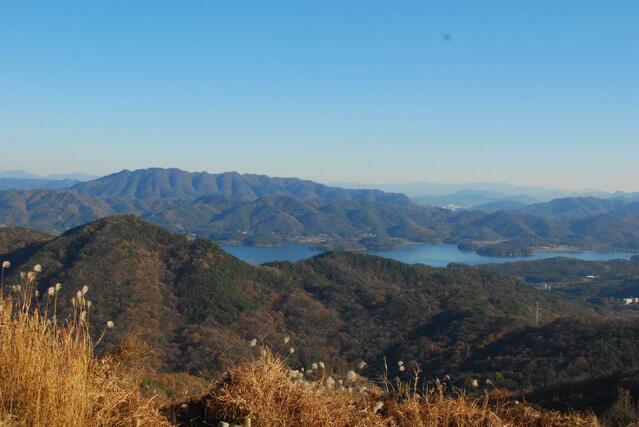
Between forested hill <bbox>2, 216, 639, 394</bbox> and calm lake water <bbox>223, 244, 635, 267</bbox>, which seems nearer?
forested hill <bbox>2, 216, 639, 394</bbox>

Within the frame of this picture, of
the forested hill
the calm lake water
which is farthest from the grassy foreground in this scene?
the calm lake water

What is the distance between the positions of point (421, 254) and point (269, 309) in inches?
4044

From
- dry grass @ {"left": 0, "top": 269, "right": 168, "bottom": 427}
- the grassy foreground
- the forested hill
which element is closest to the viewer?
dry grass @ {"left": 0, "top": 269, "right": 168, "bottom": 427}

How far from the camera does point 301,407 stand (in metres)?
3.67

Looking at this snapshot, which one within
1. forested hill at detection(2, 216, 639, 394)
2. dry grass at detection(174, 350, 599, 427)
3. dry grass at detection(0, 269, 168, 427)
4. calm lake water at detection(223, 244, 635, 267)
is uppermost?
dry grass at detection(0, 269, 168, 427)

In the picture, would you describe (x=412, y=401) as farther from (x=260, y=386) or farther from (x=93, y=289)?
→ (x=93, y=289)

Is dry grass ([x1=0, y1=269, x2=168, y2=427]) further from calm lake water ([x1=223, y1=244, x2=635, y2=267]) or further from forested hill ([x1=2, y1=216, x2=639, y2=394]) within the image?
calm lake water ([x1=223, y1=244, x2=635, y2=267])

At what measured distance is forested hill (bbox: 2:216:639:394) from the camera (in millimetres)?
33875

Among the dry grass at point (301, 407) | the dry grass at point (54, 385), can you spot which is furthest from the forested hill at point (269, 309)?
the dry grass at point (54, 385)

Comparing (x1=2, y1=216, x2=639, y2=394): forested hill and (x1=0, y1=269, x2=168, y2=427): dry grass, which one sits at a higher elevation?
(x1=0, y1=269, x2=168, y2=427): dry grass

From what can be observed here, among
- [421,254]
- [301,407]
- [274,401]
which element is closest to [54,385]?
[274,401]

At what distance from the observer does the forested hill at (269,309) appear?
3388cm

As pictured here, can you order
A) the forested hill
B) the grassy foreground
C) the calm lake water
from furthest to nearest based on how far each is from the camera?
the calm lake water, the forested hill, the grassy foreground

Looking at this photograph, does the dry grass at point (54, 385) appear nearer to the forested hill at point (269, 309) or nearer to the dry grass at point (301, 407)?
the dry grass at point (301, 407)
